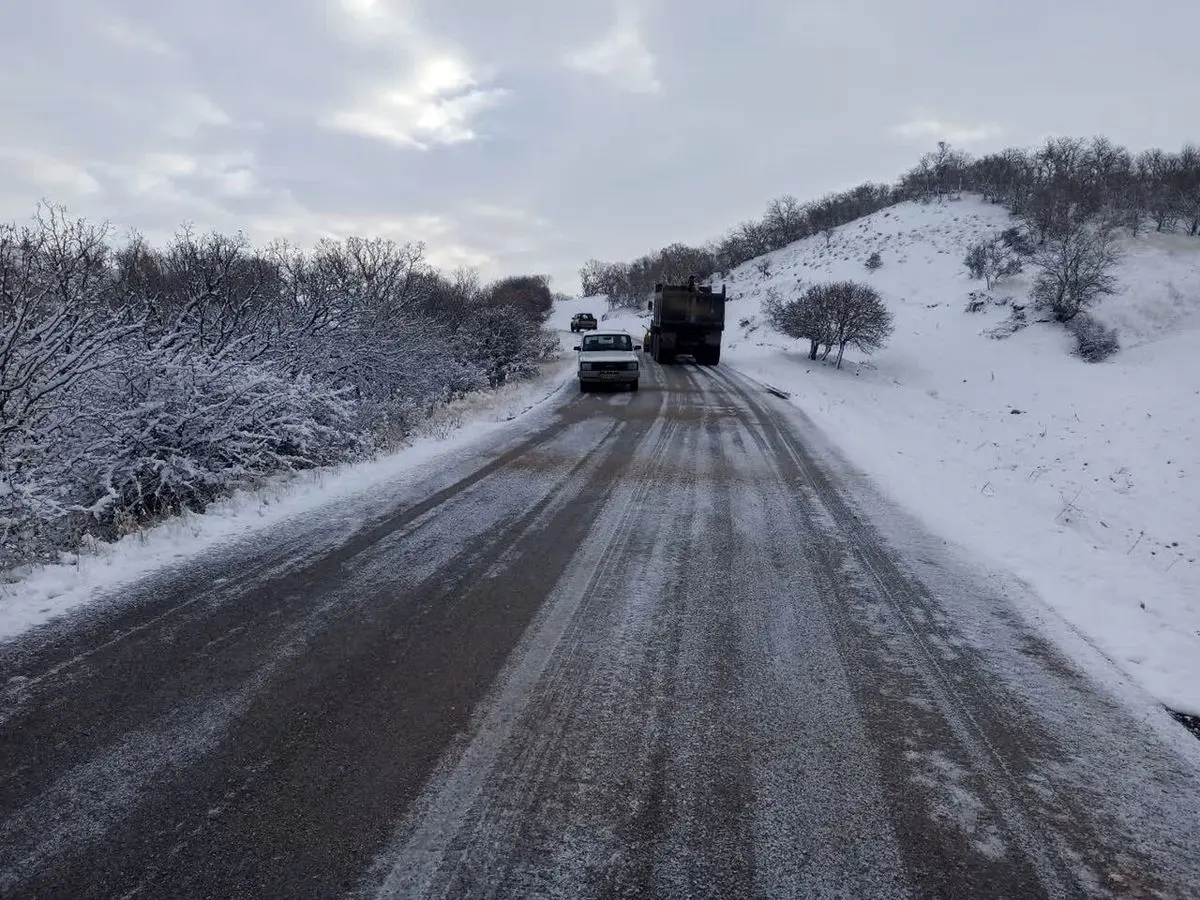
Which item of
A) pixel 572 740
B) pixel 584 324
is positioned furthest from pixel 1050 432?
pixel 584 324

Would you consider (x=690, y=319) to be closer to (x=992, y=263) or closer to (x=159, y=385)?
(x=159, y=385)

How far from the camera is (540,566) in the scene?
18.2 ft

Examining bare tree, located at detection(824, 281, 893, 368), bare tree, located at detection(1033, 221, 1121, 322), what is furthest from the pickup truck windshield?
bare tree, located at detection(1033, 221, 1121, 322)

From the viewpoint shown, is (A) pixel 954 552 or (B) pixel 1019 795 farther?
(A) pixel 954 552

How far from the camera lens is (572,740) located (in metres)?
3.21

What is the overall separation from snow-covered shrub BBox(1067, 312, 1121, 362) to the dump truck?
16252mm

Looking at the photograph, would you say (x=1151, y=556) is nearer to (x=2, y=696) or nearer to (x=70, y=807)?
(x=70, y=807)

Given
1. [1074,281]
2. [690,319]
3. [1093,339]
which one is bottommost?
[1093,339]

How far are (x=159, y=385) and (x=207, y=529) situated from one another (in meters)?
2.97

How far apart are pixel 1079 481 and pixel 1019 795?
13.1m

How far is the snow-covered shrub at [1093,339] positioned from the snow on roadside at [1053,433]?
2.21 feet

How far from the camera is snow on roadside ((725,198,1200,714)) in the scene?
538cm

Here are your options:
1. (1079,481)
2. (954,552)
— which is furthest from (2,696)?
(1079,481)

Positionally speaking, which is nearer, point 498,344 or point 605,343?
point 605,343
